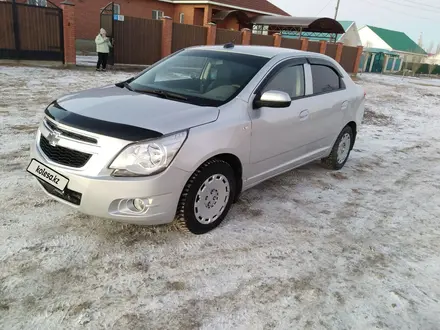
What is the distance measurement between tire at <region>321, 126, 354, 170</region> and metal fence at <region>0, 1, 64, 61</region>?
13.0m

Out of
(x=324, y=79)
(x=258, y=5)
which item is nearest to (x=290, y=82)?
(x=324, y=79)

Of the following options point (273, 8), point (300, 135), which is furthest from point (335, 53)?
point (300, 135)

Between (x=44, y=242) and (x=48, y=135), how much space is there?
34.9 inches

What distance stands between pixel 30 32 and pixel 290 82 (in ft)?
44.0

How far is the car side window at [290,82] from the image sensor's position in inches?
154

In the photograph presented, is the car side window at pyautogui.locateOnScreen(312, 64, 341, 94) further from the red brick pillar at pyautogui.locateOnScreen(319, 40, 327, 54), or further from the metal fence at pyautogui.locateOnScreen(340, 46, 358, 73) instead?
the metal fence at pyautogui.locateOnScreen(340, 46, 358, 73)

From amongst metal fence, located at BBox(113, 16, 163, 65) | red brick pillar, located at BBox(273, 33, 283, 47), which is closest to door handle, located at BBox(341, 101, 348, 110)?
metal fence, located at BBox(113, 16, 163, 65)

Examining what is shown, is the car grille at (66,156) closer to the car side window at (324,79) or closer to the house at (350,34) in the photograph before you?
the car side window at (324,79)

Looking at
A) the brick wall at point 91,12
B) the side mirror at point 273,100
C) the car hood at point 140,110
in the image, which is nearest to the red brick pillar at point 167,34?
the brick wall at point 91,12

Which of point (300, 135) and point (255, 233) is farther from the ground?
point (300, 135)

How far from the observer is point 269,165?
403 centimetres

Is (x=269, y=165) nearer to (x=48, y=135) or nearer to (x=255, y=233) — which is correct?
(x=255, y=233)

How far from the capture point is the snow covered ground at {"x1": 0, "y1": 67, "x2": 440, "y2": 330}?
8.09 ft

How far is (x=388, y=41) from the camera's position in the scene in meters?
58.7
